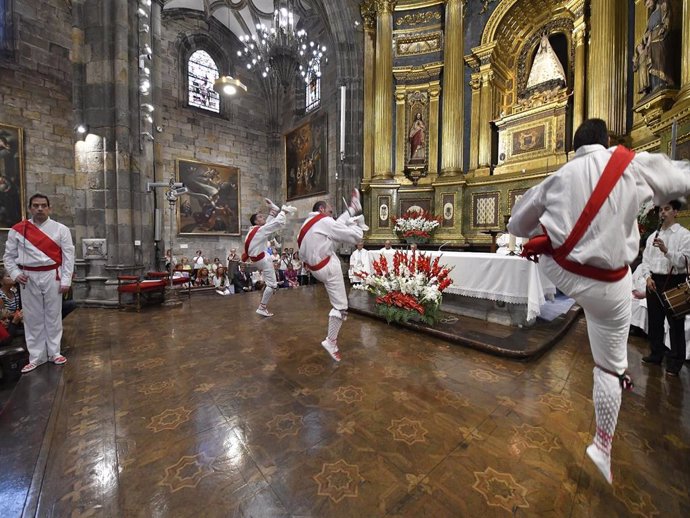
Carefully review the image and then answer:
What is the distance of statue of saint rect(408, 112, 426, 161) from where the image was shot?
10.1 m

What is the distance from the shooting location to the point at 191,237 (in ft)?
44.2

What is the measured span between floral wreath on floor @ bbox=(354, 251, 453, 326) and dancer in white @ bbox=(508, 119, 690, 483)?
2.87m

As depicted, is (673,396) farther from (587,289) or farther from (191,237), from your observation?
(191,237)

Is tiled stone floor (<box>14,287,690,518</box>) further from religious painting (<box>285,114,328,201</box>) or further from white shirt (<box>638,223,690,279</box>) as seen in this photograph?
religious painting (<box>285,114,328,201</box>)

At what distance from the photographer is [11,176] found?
9.27 meters

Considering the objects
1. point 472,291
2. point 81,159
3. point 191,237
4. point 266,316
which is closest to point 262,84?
point 191,237

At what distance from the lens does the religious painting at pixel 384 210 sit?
10.2 metres

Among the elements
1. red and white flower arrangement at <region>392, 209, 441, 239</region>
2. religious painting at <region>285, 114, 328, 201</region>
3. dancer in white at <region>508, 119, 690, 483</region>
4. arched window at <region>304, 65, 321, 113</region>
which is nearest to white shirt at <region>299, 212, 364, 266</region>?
dancer in white at <region>508, 119, 690, 483</region>

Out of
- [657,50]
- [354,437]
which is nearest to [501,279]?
[354,437]

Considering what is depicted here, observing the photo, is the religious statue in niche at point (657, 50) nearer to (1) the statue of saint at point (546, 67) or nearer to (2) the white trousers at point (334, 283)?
(1) the statue of saint at point (546, 67)

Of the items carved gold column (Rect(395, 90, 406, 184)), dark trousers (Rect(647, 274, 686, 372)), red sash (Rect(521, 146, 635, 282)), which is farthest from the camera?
carved gold column (Rect(395, 90, 406, 184))

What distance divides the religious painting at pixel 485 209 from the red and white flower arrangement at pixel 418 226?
1091 millimetres

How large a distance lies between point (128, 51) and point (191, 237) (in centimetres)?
772

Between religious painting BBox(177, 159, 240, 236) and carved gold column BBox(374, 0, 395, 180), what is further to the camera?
religious painting BBox(177, 159, 240, 236)
